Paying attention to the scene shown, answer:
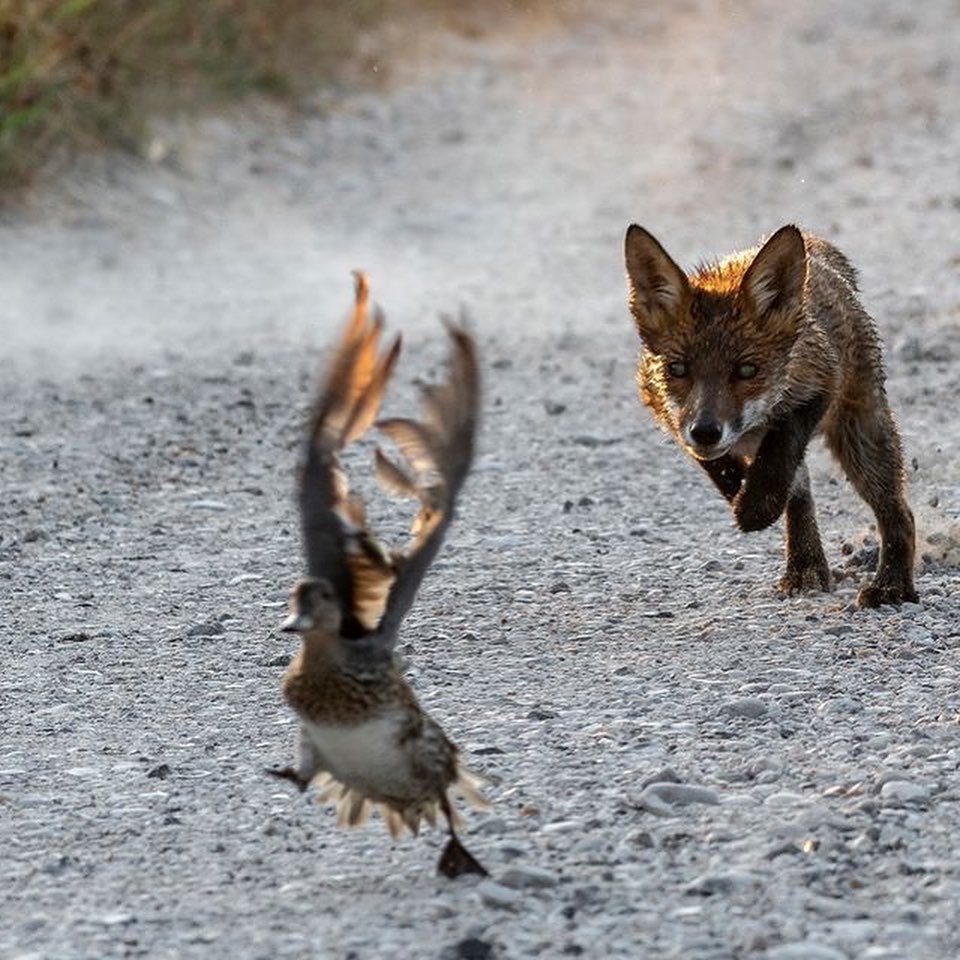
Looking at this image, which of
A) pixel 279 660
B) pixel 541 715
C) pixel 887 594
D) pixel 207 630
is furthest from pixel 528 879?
pixel 887 594

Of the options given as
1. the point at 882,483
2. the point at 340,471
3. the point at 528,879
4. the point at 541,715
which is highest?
the point at 882,483

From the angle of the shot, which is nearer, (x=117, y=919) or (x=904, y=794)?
(x=117, y=919)

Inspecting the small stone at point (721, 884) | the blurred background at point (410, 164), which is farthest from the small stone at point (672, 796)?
the blurred background at point (410, 164)

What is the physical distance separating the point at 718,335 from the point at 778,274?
274 millimetres

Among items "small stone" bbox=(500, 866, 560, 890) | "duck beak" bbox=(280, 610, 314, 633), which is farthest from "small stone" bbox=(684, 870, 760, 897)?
Result: "duck beak" bbox=(280, 610, 314, 633)

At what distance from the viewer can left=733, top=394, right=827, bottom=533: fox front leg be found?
7.51 meters

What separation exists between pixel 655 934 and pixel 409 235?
10615 millimetres

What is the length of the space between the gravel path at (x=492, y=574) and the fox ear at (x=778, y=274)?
3.22 feet

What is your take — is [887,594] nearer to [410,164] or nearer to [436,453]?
[436,453]

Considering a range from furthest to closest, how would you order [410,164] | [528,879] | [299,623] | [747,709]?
1. [410,164]
2. [747,709]
3. [528,879]
4. [299,623]

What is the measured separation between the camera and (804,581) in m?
7.92

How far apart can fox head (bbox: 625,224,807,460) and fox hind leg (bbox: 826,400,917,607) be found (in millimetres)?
483

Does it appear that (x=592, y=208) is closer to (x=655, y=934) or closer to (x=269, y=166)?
(x=269, y=166)

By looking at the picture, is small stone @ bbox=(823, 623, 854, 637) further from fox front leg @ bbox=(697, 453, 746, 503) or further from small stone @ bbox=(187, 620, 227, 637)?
small stone @ bbox=(187, 620, 227, 637)
